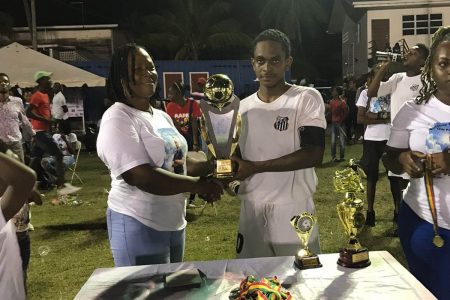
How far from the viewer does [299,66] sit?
3200 cm

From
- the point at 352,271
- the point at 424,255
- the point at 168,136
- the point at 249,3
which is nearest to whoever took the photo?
the point at 352,271

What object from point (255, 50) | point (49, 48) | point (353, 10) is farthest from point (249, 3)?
point (255, 50)

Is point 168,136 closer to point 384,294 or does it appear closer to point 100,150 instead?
point 100,150

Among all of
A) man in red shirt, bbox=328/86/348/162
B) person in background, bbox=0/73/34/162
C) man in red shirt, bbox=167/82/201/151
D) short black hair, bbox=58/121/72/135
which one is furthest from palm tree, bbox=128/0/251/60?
person in background, bbox=0/73/34/162

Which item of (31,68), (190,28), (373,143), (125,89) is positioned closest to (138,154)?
(125,89)

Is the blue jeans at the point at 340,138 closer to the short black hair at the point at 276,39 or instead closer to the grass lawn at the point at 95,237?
the grass lawn at the point at 95,237

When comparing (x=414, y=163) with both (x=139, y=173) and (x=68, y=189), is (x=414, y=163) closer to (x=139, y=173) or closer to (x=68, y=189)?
(x=139, y=173)

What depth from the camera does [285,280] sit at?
194 cm

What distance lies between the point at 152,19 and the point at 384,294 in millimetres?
28984

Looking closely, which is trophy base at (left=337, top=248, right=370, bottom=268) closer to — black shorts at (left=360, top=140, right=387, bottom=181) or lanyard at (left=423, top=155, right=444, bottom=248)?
lanyard at (left=423, top=155, right=444, bottom=248)

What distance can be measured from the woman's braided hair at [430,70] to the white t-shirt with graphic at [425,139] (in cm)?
3

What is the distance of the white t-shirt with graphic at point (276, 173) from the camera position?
2.41 metres

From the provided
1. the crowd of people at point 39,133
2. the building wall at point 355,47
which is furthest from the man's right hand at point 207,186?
the building wall at point 355,47

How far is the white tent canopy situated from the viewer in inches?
466
